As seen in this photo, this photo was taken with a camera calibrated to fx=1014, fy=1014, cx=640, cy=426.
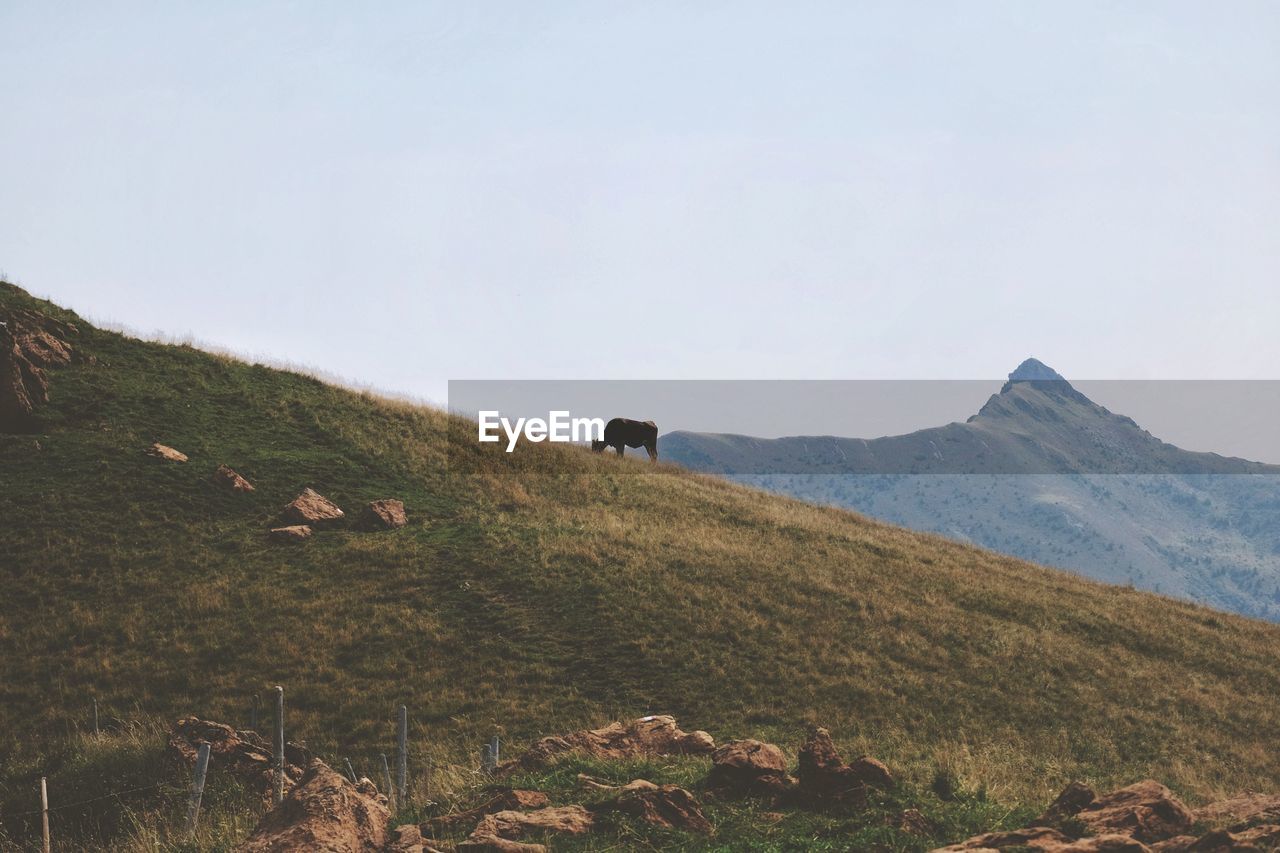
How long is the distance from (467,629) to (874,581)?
17830 mm

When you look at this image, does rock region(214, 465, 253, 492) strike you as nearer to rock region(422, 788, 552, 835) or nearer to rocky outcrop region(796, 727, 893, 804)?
rock region(422, 788, 552, 835)

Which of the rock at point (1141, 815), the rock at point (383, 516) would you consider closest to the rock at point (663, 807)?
the rock at point (1141, 815)

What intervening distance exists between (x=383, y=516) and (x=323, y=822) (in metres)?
29.6

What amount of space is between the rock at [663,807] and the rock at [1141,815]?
5183 mm

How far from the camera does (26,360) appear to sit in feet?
154

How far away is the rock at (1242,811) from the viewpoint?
1345cm

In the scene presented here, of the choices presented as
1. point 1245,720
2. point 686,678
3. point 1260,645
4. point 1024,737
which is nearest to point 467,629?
point 686,678

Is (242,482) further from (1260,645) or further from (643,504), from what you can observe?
(1260,645)

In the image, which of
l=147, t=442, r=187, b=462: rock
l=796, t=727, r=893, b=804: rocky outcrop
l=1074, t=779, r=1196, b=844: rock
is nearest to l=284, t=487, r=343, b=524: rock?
l=147, t=442, r=187, b=462: rock

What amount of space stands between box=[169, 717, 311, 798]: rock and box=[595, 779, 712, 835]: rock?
26.7 feet

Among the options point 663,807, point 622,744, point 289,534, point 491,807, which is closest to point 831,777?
point 663,807

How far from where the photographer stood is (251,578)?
120 ft

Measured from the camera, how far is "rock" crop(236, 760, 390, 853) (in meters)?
13.4

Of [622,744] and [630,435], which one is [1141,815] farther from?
[630,435]
